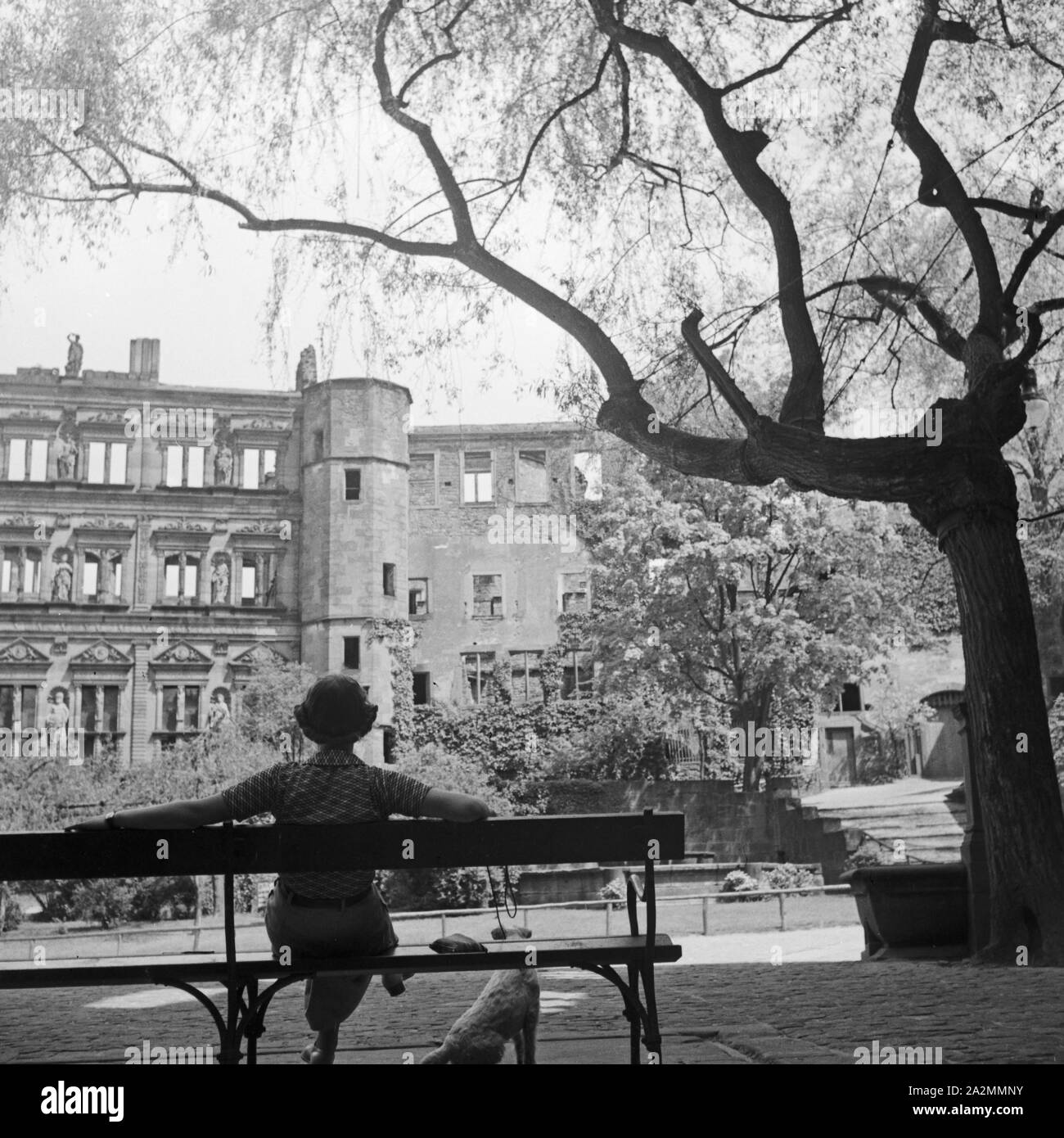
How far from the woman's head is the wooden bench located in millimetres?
327

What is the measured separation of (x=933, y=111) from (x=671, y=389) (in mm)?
3347

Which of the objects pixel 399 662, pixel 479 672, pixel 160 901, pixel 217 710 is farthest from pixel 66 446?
pixel 160 901

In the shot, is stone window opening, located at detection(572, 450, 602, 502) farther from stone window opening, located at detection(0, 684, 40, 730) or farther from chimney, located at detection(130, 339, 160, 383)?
stone window opening, located at detection(0, 684, 40, 730)

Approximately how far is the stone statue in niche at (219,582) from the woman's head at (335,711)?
37.5m

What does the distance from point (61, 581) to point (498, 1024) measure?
3874 centimetres

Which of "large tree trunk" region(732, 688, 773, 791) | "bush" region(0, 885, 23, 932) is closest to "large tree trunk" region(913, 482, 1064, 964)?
"bush" region(0, 885, 23, 932)

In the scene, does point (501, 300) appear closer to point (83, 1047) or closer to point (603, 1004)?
point (603, 1004)

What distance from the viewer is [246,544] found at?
4181cm

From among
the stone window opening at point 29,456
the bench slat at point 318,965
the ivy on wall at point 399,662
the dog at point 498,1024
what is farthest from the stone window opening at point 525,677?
the bench slat at point 318,965

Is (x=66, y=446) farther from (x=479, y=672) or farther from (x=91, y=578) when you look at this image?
(x=479, y=672)

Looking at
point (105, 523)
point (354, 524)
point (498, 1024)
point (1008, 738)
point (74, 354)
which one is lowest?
point (498, 1024)

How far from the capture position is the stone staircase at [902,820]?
24891mm

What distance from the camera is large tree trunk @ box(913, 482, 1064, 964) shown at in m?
8.55
